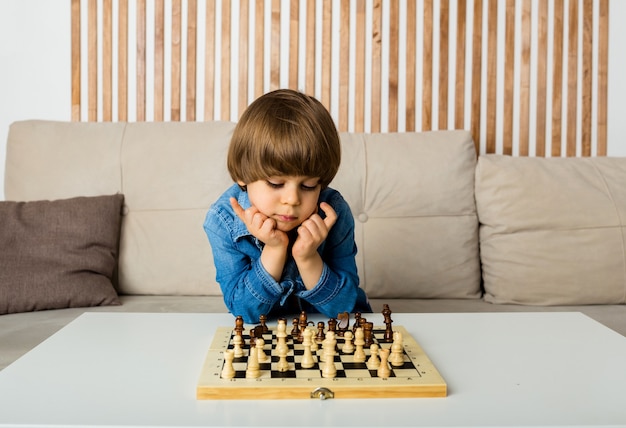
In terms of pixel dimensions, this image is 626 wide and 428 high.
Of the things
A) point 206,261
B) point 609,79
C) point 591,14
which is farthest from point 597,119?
point 206,261

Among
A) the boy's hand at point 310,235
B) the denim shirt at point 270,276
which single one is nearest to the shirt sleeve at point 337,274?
the denim shirt at point 270,276

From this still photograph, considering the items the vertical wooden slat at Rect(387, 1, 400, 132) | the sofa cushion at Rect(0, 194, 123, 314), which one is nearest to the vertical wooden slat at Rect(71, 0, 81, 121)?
the sofa cushion at Rect(0, 194, 123, 314)

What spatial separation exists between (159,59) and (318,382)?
198 cm

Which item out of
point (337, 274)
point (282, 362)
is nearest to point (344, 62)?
point (337, 274)

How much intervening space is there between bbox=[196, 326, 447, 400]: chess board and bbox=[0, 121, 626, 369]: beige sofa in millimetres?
1018

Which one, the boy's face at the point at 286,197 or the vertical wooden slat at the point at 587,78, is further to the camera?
the vertical wooden slat at the point at 587,78

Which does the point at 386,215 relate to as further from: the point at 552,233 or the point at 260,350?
the point at 260,350

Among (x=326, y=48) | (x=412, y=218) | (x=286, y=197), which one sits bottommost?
(x=412, y=218)

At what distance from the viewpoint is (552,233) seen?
1953 mm

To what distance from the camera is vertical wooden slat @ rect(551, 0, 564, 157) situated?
249 centimetres

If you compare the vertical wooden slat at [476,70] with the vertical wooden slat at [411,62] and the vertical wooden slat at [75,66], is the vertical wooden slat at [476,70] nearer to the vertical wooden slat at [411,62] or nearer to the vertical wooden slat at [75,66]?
the vertical wooden slat at [411,62]

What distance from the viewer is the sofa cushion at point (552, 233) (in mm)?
1923

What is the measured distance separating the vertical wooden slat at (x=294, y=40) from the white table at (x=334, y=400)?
1.52 m

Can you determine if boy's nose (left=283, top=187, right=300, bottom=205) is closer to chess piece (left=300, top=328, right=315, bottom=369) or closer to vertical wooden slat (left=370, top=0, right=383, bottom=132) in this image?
chess piece (left=300, top=328, right=315, bottom=369)
